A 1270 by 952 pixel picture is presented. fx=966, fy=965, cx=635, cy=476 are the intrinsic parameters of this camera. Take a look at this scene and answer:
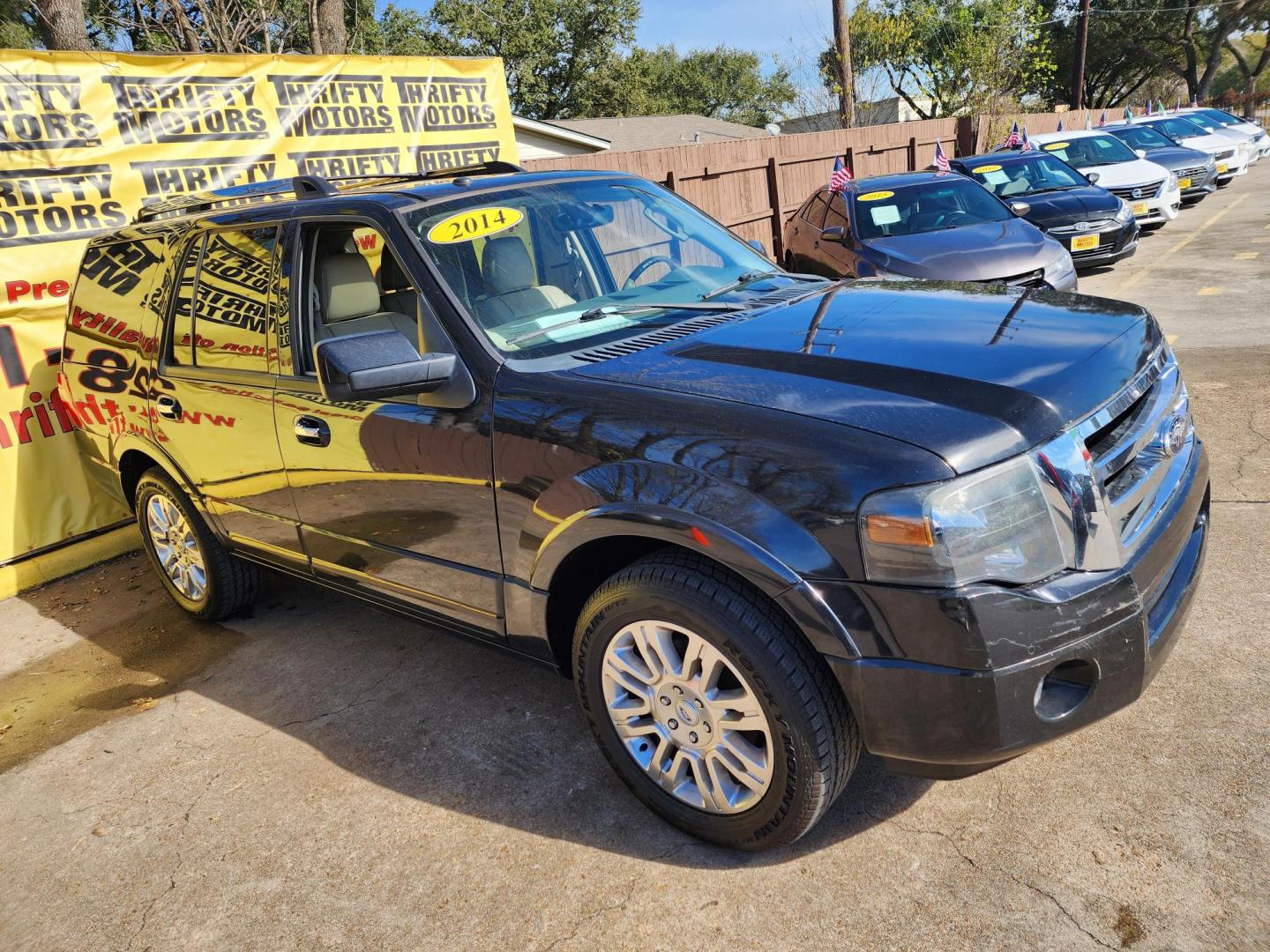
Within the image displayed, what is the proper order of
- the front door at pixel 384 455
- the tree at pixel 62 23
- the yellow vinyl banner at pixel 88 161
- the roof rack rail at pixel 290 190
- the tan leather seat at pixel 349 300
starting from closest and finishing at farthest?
the front door at pixel 384 455, the tan leather seat at pixel 349 300, the roof rack rail at pixel 290 190, the yellow vinyl banner at pixel 88 161, the tree at pixel 62 23

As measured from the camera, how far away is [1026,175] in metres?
12.4

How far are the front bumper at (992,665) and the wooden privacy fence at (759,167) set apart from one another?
8448mm

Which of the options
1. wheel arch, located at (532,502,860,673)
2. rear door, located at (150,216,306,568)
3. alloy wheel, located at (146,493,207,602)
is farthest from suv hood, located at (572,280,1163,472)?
alloy wheel, located at (146,493,207,602)

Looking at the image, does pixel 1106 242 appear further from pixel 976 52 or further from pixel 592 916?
pixel 976 52

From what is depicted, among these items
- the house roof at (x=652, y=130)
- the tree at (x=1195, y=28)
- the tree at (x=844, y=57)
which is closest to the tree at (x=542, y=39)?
the house roof at (x=652, y=130)

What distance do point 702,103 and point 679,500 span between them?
219ft

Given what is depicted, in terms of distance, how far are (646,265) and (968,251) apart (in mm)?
5481

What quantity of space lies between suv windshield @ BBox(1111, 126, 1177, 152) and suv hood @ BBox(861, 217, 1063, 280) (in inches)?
448

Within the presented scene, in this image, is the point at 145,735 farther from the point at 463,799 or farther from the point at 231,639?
the point at 463,799

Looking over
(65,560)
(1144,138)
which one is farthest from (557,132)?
(65,560)

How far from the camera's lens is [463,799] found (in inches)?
125

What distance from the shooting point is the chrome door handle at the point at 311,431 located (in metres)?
3.50

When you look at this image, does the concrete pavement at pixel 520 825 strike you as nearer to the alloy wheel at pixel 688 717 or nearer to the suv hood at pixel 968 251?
the alloy wheel at pixel 688 717

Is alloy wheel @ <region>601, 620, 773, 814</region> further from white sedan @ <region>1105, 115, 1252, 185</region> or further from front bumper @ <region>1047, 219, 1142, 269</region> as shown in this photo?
white sedan @ <region>1105, 115, 1252, 185</region>
